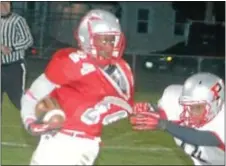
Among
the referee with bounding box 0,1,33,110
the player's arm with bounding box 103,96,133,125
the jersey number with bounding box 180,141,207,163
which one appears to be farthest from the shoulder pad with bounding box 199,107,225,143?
the referee with bounding box 0,1,33,110

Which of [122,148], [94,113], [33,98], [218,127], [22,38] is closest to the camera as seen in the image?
[218,127]

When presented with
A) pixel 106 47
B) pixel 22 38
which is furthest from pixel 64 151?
pixel 22 38

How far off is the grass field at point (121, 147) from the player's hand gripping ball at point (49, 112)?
91.6 inches

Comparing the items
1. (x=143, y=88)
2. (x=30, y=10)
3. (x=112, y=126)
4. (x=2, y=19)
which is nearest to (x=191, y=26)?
(x=30, y=10)

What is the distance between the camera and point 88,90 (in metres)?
4.13

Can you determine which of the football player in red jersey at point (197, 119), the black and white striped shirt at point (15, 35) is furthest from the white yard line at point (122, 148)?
the football player in red jersey at point (197, 119)

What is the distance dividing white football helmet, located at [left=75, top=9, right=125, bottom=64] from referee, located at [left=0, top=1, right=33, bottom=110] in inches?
98.6

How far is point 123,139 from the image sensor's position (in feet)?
24.8

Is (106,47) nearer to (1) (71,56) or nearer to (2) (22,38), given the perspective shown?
(1) (71,56)

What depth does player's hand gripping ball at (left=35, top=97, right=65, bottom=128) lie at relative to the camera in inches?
157

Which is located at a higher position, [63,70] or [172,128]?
[63,70]

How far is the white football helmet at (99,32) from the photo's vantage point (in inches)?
164

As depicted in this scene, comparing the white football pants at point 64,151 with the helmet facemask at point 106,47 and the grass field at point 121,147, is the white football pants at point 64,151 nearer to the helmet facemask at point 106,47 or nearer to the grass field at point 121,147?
the helmet facemask at point 106,47

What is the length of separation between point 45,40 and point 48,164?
8.49 meters
